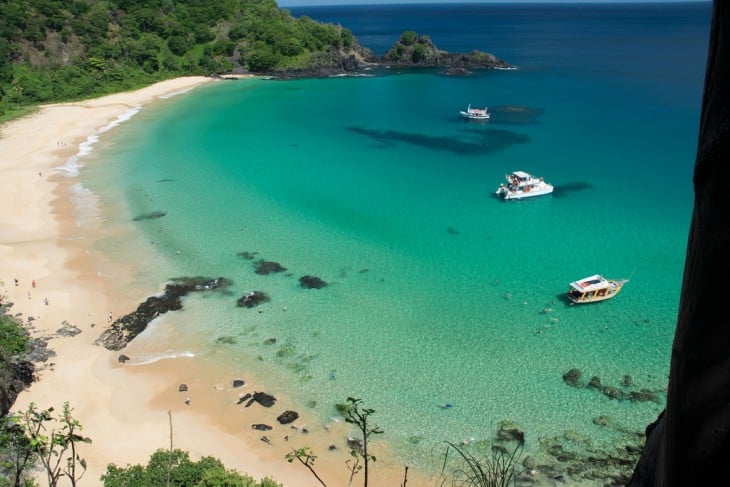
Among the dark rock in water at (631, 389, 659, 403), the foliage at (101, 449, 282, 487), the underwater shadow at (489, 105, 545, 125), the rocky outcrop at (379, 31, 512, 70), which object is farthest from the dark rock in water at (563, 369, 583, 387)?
the rocky outcrop at (379, 31, 512, 70)

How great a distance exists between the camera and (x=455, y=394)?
763 inches

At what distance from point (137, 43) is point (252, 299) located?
68.8m

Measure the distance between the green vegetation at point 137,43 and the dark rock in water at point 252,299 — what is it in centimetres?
5089

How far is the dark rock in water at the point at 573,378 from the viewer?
1984 cm

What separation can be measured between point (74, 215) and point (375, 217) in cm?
2099

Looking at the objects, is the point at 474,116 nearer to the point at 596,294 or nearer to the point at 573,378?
the point at 596,294

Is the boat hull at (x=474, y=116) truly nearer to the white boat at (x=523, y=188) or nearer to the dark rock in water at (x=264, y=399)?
the white boat at (x=523, y=188)

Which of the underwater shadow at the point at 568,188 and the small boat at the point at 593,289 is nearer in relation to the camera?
the small boat at the point at 593,289

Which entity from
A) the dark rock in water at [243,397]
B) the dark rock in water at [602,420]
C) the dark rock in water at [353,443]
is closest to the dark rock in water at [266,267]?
the dark rock in water at [243,397]

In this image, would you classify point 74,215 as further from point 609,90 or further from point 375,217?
point 609,90

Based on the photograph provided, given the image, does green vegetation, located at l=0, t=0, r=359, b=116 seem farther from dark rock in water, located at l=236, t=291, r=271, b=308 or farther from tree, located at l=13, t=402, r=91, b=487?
tree, located at l=13, t=402, r=91, b=487

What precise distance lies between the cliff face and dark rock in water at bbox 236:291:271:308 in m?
24.2

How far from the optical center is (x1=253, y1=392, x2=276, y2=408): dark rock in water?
19.0m

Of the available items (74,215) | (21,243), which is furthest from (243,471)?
(74,215)
